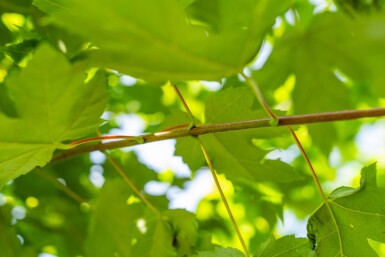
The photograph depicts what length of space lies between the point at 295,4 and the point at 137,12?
1018 millimetres

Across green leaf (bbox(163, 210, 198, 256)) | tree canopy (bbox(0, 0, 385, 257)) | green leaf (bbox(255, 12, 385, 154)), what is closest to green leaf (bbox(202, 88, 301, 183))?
tree canopy (bbox(0, 0, 385, 257))

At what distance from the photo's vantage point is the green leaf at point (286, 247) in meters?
0.87

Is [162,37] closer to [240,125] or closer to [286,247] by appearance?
[240,125]

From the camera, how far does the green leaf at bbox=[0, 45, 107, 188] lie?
2.34 feet

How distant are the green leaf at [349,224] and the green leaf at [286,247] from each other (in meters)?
0.02

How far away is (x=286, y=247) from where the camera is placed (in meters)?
0.88

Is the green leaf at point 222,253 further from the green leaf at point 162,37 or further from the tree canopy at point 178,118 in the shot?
the green leaf at point 162,37

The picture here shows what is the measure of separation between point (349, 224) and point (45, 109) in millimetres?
489

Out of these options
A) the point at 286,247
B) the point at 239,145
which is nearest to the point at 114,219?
the point at 239,145

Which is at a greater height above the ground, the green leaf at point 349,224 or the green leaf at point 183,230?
the green leaf at point 183,230

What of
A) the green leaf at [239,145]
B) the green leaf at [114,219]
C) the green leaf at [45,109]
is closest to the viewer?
the green leaf at [45,109]

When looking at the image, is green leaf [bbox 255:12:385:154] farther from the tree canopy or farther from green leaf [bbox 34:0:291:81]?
green leaf [bbox 34:0:291:81]

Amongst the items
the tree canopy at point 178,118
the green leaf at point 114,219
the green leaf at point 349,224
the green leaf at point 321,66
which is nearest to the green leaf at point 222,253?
the tree canopy at point 178,118

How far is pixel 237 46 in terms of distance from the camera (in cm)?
66
